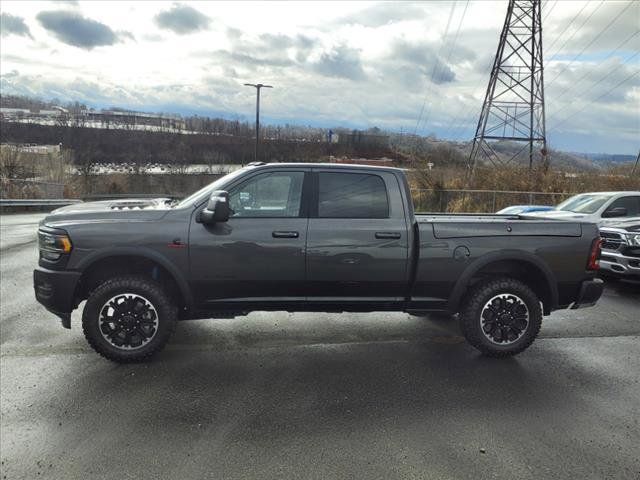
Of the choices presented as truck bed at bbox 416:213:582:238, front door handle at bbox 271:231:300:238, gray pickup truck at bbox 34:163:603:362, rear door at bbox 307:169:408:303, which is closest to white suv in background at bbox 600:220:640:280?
gray pickup truck at bbox 34:163:603:362

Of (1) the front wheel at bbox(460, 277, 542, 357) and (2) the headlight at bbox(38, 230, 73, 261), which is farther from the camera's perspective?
(1) the front wheel at bbox(460, 277, 542, 357)

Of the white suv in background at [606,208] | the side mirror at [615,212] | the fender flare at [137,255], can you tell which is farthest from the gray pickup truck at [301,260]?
the side mirror at [615,212]

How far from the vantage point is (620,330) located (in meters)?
5.86

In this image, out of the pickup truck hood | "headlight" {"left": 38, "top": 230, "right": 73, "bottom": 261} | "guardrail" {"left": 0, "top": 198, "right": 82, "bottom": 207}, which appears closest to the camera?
"headlight" {"left": 38, "top": 230, "right": 73, "bottom": 261}

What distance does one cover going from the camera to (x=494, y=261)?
15.8ft

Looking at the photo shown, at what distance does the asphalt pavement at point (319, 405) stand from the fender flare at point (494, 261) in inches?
25.7

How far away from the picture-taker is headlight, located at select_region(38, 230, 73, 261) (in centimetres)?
441

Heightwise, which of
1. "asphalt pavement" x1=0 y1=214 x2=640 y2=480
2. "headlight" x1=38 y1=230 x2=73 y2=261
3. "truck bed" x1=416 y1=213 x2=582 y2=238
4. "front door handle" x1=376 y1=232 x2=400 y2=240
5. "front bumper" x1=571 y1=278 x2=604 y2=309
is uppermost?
"truck bed" x1=416 y1=213 x2=582 y2=238

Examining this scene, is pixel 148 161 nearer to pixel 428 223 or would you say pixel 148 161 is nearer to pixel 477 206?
pixel 477 206

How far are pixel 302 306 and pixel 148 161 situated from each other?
8176cm

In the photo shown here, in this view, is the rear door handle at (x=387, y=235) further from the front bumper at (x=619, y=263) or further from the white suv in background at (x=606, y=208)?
the white suv in background at (x=606, y=208)

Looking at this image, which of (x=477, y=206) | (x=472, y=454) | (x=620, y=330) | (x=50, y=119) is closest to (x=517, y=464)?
(x=472, y=454)

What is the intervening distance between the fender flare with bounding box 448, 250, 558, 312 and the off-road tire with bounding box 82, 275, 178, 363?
9.03ft

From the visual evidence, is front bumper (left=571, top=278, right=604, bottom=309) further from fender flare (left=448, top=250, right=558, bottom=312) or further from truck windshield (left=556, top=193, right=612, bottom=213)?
truck windshield (left=556, top=193, right=612, bottom=213)
